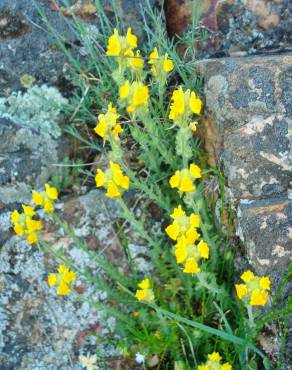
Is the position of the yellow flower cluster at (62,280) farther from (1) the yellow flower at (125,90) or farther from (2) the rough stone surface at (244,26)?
(2) the rough stone surface at (244,26)

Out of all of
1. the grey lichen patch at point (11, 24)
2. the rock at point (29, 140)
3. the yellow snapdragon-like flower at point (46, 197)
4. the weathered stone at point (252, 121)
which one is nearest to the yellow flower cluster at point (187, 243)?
the weathered stone at point (252, 121)

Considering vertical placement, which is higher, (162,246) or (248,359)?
(162,246)

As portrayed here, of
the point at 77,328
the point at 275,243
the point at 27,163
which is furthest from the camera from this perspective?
the point at 27,163

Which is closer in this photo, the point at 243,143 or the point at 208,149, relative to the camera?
the point at 243,143

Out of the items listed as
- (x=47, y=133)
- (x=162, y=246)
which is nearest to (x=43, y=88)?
(x=47, y=133)

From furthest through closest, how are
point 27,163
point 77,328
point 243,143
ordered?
point 27,163
point 77,328
point 243,143

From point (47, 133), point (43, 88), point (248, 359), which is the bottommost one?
point (248, 359)

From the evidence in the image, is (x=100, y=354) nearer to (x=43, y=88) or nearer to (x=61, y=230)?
(x=61, y=230)
